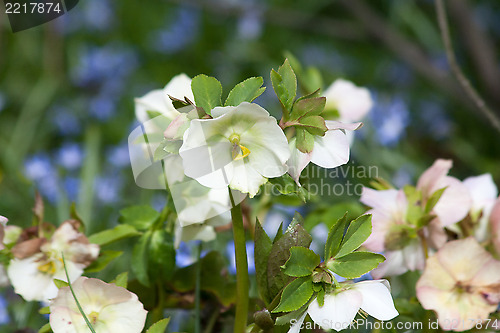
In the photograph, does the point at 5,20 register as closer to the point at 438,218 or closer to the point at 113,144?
the point at 113,144

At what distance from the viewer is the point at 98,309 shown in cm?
48

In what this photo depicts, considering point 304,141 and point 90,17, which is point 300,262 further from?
point 90,17

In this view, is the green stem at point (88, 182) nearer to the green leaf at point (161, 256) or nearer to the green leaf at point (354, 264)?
the green leaf at point (161, 256)

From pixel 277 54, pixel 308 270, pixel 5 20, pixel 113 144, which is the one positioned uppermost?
pixel 308 270

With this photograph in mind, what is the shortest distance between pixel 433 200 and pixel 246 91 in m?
0.21

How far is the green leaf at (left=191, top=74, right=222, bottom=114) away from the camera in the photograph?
0.45 meters

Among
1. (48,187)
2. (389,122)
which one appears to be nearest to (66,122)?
(48,187)

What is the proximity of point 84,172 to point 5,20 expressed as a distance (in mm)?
770

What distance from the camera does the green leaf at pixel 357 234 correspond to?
448 millimetres

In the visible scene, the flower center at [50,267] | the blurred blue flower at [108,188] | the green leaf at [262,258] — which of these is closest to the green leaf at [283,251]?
the green leaf at [262,258]

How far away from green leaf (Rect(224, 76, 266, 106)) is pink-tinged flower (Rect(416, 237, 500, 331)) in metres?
0.22

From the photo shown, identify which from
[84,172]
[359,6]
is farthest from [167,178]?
[359,6]

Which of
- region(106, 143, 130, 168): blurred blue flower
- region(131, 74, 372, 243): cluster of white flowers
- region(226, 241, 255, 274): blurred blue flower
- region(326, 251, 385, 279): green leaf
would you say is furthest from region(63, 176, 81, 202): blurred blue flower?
region(326, 251, 385, 279): green leaf

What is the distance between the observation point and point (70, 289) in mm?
458
